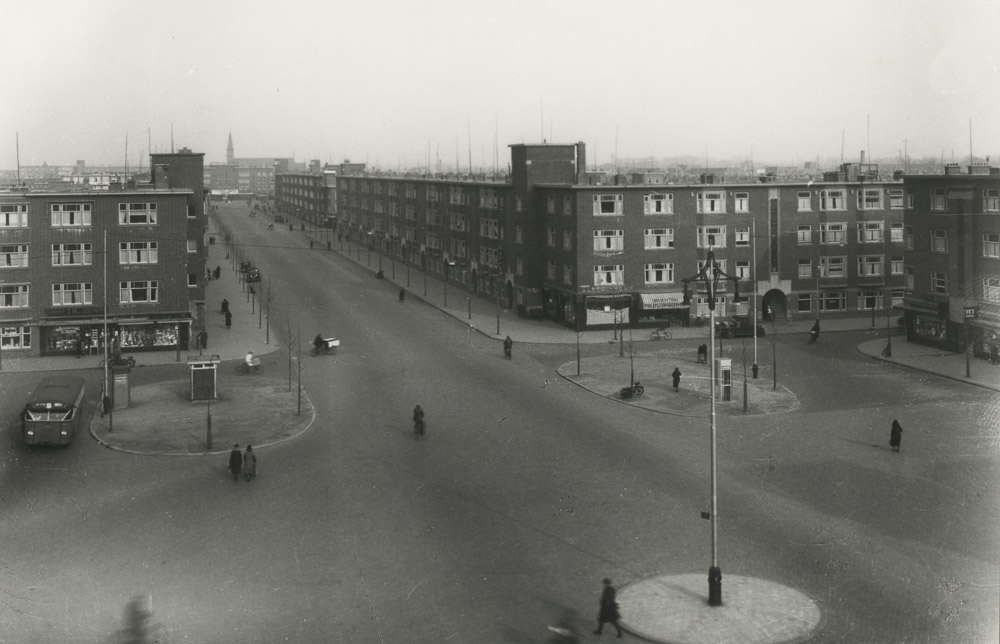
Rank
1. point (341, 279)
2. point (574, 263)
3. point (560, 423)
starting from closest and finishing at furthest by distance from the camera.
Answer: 1. point (560, 423)
2. point (574, 263)
3. point (341, 279)

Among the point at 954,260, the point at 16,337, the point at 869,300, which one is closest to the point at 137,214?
the point at 16,337

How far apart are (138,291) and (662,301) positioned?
33.8 metres

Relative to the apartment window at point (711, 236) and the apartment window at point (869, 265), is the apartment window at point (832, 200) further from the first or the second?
the apartment window at point (711, 236)

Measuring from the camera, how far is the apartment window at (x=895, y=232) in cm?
7244

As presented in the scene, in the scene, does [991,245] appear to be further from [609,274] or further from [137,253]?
[137,253]

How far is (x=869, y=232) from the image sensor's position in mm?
71562

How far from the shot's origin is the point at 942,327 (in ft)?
182

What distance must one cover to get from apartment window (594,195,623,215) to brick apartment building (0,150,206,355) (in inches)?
1052

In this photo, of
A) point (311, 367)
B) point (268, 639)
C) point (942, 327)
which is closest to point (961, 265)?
point (942, 327)

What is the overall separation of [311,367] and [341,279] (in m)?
43.8

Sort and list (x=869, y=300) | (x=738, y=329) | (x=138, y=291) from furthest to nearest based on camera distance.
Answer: (x=869, y=300) → (x=738, y=329) → (x=138, y=291)

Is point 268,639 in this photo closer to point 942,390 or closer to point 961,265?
point 942,390

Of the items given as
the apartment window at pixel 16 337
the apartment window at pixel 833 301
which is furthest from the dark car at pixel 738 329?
the apartment window at pixel 16 337

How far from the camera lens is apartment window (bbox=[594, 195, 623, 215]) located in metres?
64.9
